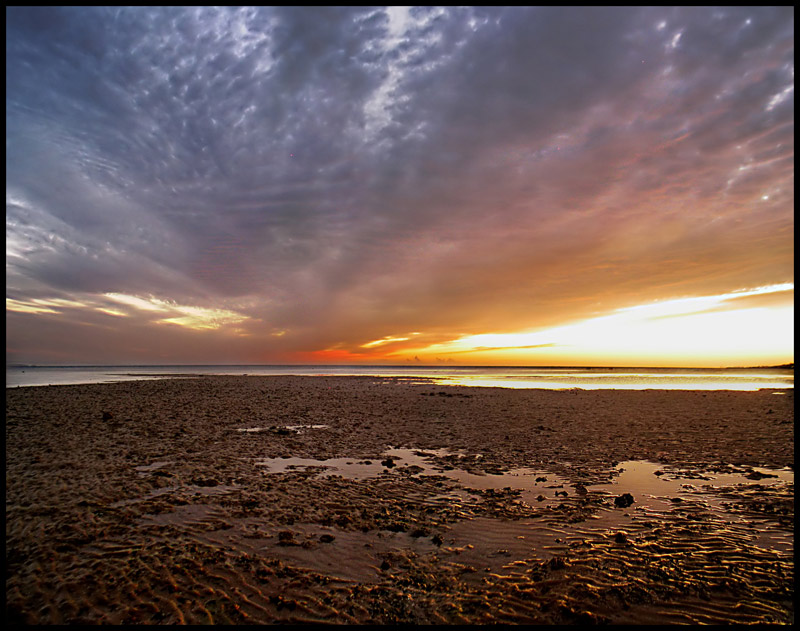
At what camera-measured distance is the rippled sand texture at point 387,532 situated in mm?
5691

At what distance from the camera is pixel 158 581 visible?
243 inches

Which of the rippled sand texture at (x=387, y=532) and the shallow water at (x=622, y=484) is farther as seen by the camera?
the shallow water at (x=622, y=484)

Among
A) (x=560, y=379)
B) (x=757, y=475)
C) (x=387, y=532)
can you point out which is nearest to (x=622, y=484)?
(x=757, y=475)

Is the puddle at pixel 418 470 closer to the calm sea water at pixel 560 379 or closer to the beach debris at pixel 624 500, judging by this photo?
the beach debris at pixel 624 500

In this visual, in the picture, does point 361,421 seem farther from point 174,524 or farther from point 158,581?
point 158,581

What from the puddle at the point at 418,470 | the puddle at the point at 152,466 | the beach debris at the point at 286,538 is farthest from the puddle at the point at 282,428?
the beach debris at the point at 286,538

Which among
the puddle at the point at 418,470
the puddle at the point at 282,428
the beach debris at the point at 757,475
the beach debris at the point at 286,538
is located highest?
the puddle at the point at 282,428

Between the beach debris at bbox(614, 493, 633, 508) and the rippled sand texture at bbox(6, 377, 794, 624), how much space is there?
26 centimetres

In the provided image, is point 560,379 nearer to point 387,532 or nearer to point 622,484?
point 622,484

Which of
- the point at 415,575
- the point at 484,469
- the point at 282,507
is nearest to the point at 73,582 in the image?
the point at 282,507

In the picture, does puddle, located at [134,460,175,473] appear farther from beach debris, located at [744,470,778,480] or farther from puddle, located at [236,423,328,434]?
beach debris, located at [744,470,778,480]

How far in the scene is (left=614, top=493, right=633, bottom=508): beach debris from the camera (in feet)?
31.0

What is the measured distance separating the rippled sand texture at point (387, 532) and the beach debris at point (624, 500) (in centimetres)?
26

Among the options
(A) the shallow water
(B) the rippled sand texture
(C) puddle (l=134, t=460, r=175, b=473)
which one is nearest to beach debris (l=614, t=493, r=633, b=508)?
(A) the shallow water
